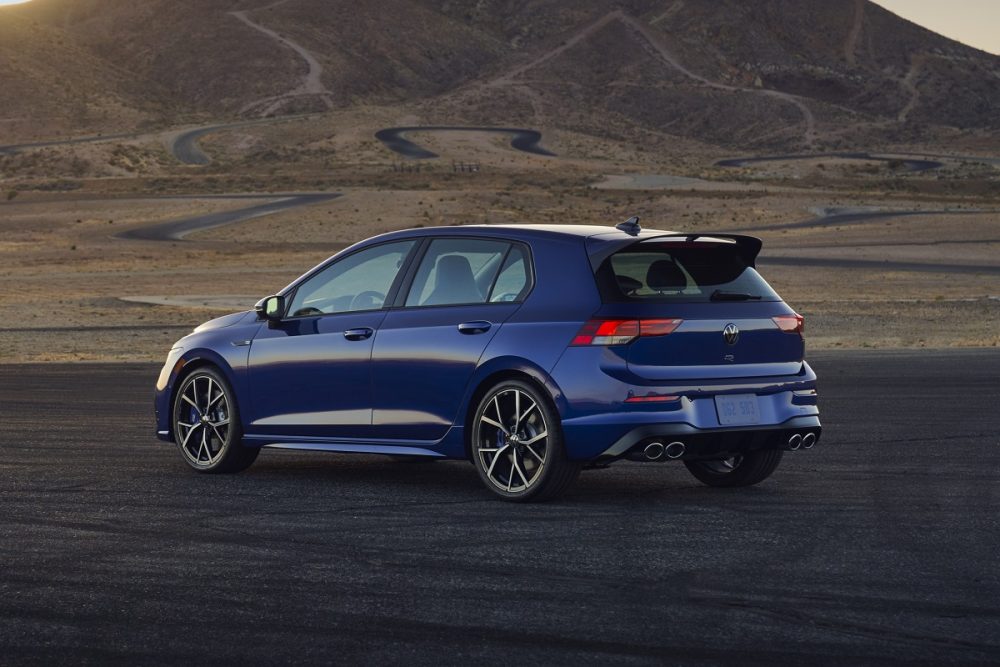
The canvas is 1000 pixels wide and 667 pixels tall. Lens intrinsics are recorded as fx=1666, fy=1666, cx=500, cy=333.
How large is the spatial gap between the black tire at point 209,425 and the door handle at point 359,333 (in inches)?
45.4

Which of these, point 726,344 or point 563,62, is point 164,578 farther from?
point 563,62

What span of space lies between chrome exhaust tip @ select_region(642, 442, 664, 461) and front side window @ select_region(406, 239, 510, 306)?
137 centimetres

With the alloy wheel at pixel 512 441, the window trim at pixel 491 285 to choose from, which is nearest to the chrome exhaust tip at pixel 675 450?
the alloy wheel at pixel 512 441

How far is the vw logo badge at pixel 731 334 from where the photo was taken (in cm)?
932

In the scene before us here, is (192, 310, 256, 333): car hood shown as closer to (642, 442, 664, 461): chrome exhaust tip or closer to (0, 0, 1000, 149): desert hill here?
(642, 442, 664, 461): chrome exhaust tip

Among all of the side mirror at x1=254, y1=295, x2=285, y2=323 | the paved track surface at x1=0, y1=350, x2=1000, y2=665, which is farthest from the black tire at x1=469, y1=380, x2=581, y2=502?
the side mirror at x1=254, y1=295, x2=285, y2=323

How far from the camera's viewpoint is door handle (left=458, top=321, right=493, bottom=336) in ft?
31.0

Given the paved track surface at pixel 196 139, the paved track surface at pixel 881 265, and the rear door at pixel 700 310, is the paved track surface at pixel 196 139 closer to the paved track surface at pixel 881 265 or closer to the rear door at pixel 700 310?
the paved track surface at pixel 881 265

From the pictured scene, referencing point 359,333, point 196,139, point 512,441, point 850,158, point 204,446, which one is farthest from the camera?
point 196,139

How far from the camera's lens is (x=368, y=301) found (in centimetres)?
1030

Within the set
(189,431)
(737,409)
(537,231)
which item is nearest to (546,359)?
(537,231)

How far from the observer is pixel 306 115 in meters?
148

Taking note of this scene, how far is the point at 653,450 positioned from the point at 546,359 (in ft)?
2.52

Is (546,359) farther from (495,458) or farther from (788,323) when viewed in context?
(788,323)
